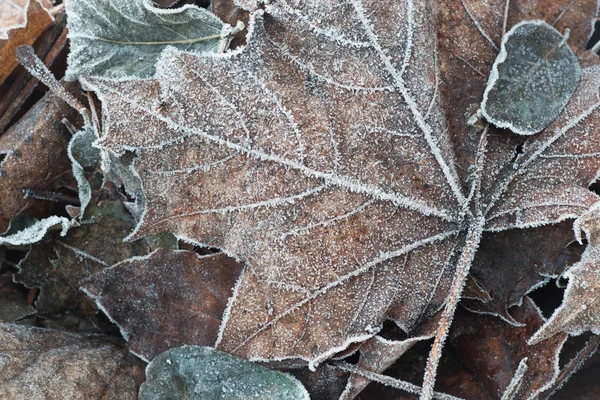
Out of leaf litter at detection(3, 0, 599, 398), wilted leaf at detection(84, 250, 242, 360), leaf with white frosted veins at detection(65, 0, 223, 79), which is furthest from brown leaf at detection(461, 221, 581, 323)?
leaf with white frosted veins at detection(65, 0, 223, 79)

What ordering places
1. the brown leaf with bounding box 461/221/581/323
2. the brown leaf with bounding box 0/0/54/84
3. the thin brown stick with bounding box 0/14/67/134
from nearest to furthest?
the brown leaf with bounding box 461/221/581/323, the brown leaf with bounding box 0/0/54/84, the thin brown stick with bounding box 0/14/67/134

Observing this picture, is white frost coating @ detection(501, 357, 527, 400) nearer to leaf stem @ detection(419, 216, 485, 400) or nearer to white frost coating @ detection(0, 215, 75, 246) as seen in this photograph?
leaf stem @ detection(419, 216, 485, 400)

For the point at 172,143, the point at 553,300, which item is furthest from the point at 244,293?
the point at 553,300

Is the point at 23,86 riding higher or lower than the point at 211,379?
higher

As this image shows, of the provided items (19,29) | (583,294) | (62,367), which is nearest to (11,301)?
(62,367)

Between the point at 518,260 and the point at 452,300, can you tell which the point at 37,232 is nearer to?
the point at 452,300

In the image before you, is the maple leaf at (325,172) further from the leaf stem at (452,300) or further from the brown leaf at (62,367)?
the brown leaf at (62,367)
